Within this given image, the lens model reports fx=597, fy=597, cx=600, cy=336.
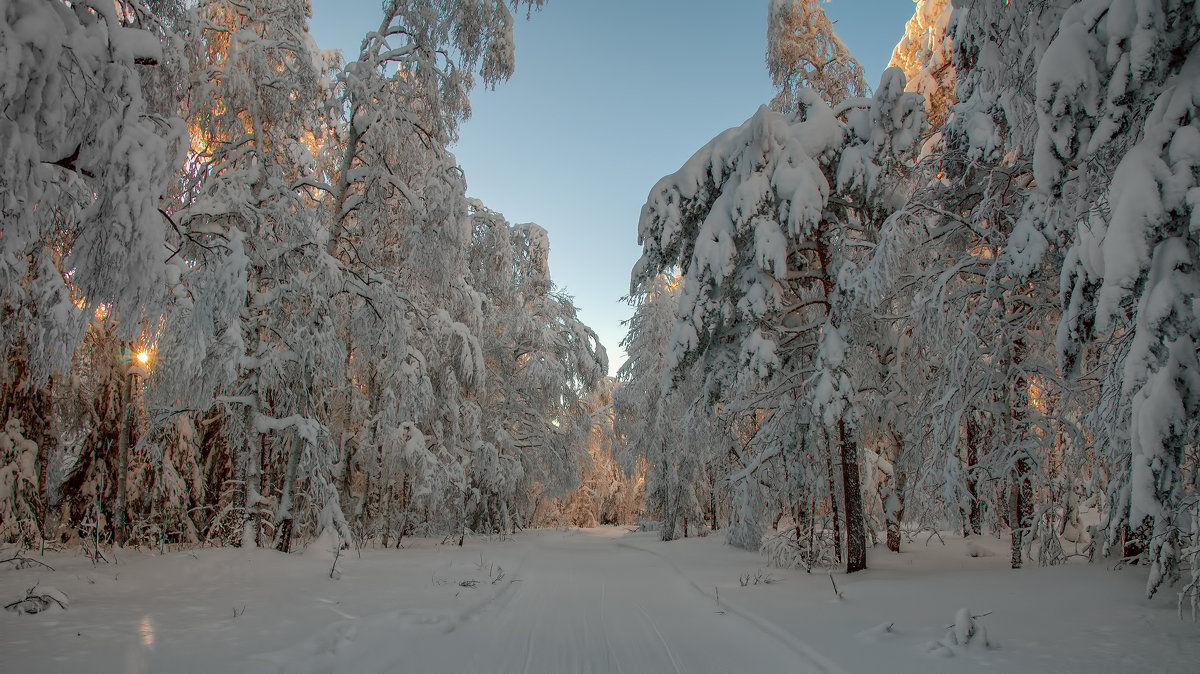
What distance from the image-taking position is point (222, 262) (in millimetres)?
7703

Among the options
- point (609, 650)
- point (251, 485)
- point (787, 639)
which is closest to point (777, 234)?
point (787, 639)

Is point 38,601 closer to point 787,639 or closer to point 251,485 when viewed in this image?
point 251,485

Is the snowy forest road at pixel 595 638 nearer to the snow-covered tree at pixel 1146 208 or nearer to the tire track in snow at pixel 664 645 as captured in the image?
the tire track in snow at pixel 664 645

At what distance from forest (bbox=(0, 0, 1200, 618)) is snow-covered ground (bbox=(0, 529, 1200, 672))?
0.81 meters

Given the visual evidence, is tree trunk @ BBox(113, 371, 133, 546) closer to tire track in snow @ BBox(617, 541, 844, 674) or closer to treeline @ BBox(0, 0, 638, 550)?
treeline @ BBox(0, 0, 638, 550)

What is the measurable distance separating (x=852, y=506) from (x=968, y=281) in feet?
13.6

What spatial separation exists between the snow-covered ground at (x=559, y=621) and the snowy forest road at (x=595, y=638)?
0.03 meters

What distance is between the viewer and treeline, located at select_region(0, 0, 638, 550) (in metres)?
4.02

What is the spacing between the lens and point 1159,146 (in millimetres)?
3727

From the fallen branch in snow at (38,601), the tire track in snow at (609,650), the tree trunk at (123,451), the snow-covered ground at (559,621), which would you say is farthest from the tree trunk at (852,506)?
the tree trunk at (123,451)

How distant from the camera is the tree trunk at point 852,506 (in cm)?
936

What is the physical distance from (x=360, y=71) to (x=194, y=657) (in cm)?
933

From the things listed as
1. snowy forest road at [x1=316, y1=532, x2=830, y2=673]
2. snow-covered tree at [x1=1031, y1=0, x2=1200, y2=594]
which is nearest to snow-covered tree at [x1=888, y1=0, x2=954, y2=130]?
snow-covered tree at [x1=1031, y1=0, x2=1200, y2=594]

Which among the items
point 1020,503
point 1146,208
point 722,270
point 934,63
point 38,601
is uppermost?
point 934,63
